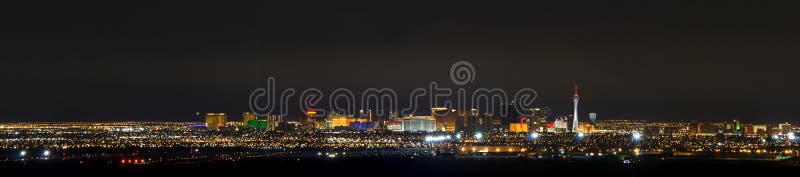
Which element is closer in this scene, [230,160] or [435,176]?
[435,176]

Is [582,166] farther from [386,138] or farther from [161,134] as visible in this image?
[161,134]

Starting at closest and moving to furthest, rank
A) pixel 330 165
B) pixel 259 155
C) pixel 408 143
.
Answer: pixel 330 165 → pixel 259 155 → pixel 408 143

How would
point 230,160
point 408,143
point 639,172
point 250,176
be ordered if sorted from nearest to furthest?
point 250,176, point 639,172, point 230,160, point 408,143

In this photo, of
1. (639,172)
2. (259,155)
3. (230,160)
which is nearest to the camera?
(639,172)

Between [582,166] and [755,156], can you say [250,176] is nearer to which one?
[582,166]

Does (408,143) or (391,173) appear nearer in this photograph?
(391,173)

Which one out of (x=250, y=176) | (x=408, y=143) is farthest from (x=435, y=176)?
(x=408, y=143)

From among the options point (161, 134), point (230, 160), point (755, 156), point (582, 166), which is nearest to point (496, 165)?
point (582, 166)

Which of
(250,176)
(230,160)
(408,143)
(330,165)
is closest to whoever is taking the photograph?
(250,176)
